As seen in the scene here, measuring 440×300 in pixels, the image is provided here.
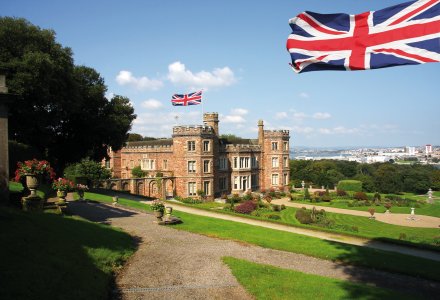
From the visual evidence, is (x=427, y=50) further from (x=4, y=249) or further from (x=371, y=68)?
(x=4, y=249)

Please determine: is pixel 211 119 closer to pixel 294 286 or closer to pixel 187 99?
pixel 187 99

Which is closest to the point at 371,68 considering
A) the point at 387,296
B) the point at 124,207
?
the point at 387,296

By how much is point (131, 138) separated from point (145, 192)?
48.8 metres

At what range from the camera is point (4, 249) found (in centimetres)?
1018

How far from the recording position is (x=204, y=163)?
48.3 m

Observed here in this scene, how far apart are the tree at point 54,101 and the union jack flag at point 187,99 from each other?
295 inches

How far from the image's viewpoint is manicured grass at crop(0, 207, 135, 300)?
8906 mm

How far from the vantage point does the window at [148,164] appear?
5406 cm

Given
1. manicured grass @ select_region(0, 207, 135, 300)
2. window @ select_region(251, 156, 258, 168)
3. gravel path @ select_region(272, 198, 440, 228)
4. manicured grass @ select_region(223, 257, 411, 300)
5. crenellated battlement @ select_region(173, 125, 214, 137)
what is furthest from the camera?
window @ select_region(251, 156, 258, 168)

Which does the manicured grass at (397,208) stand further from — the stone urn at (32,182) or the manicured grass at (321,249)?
the stone urn at (32,182)

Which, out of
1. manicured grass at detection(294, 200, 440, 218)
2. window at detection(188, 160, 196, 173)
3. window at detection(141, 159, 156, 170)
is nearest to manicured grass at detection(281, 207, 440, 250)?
manicured grass at detection(294, 200, 440, 218)

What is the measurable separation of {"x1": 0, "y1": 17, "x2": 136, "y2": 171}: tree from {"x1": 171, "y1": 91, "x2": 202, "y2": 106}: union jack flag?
24.6 ft

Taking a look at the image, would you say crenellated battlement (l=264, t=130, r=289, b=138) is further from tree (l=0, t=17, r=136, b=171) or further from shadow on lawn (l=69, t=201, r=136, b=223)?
shadow on lawn (l=69, t=201, r=136, b=223)

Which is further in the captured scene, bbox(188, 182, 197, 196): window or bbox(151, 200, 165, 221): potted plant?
bbox(188, 182, 197, 196): window
